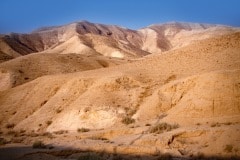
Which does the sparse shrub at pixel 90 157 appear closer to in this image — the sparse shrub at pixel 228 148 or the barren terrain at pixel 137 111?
the barren terrain at pixel 137 111

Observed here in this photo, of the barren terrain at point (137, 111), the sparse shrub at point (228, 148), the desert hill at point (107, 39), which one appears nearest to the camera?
the sparse shrub at point (228, 148)

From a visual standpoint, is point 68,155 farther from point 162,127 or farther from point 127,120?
point 127,120

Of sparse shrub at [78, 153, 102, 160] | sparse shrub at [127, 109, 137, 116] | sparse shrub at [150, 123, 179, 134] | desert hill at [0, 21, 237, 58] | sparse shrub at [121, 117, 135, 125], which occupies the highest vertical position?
desert hill at [0, 21, 237, 58]

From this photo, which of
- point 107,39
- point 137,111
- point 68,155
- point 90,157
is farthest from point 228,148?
point 107,39

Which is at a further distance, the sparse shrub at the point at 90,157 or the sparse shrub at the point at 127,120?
the sparse shrub at the point at 127,120

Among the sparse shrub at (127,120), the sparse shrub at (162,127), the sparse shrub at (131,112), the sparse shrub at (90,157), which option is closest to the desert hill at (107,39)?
the sparse shrub at (131,112)

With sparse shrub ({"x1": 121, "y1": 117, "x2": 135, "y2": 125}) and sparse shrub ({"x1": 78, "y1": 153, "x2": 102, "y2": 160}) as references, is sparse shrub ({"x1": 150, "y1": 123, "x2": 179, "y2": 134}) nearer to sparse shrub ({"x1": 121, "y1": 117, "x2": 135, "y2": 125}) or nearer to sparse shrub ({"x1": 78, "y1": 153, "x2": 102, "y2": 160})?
sparse shrub ({"x1": 121, "y1": 117, "x2": 135, "y2": 125})

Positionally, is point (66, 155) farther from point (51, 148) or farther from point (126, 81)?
point (126, 81)

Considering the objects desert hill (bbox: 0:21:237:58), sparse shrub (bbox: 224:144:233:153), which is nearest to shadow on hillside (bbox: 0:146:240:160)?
sparse shrub (bbox: 224:144:233:153)

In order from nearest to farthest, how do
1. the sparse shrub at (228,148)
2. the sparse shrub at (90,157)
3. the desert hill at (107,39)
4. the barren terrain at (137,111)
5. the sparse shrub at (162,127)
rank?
the sparse shrub at (228,148), the sparse shrub at (90,157), the barren terrain at (137,111), the sparse shrub at (162,127), the desert hill at (107,39)

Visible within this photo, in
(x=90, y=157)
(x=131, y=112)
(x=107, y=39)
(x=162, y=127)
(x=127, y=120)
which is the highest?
(x=107, y=39)

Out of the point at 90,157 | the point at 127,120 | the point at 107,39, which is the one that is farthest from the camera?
the point at 107,39

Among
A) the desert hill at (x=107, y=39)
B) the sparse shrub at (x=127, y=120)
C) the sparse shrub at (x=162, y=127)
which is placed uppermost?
the desert hill at (x=107, y=39)

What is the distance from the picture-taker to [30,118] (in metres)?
25.5
